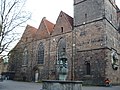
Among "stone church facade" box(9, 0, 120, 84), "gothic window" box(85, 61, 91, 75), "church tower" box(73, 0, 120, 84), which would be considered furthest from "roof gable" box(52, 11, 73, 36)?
"gothic window" box(85, 61, 91, 75)

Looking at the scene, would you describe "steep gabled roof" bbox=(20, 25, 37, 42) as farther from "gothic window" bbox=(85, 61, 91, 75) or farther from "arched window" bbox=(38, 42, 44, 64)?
"gothic window" bbox=(85, 61, 91, 75)

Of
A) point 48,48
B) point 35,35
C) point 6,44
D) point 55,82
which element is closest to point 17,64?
point 35,35

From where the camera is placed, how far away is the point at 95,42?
2588 cm

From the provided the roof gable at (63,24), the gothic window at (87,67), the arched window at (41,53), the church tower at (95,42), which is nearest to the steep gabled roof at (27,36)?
the arched window at (41,53)

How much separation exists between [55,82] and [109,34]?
16113 mm

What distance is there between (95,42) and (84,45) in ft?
6.26

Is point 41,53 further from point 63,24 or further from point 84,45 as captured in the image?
point 84,45

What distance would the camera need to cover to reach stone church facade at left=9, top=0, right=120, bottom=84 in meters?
25.1

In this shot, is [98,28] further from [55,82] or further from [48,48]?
[55,82]

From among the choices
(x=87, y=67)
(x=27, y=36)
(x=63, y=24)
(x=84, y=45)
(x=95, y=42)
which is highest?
(x=63, y=24)

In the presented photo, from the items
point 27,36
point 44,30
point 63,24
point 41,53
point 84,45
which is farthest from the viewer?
point 44,30

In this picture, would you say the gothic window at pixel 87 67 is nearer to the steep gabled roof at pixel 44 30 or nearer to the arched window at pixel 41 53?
the arched window at pixel 41 53

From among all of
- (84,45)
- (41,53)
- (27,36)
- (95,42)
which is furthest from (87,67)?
(41,53)

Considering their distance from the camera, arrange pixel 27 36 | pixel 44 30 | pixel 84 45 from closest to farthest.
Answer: pixel 27 36
pixel 84 45
pixel 44 30
